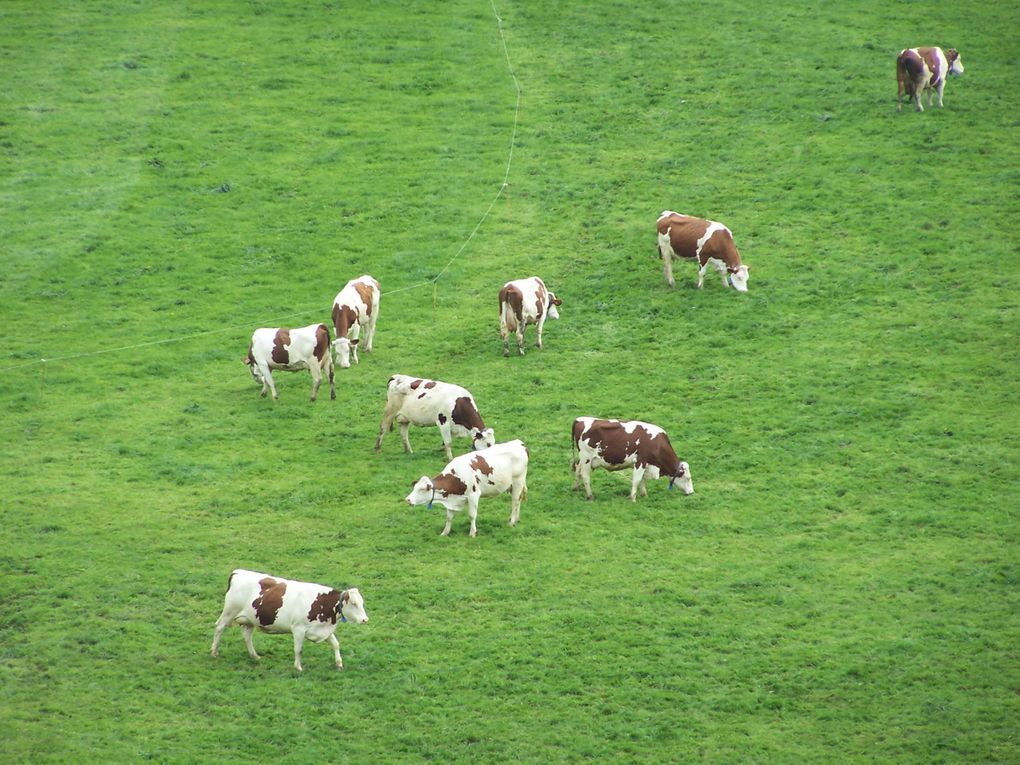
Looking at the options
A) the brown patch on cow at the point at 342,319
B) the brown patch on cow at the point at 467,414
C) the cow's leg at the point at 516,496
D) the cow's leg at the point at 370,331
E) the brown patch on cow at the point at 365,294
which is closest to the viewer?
the cow's leg at the point at 516,496

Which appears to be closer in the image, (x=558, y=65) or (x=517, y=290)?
(x=517, y=290)

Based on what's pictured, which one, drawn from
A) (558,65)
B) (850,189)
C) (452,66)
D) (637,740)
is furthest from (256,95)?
(637,740)

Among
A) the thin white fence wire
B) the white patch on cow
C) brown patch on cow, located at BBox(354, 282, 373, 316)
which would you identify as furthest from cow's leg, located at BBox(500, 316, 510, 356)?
the white patch on cow

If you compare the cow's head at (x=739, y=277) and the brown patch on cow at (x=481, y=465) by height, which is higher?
the cow's head at (x=739, y=277)

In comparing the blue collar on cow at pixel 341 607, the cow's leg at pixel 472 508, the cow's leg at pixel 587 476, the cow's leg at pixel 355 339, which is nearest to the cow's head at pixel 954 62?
the cow's leg at pixel 355 339

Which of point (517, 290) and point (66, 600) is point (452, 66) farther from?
point (66, 600)

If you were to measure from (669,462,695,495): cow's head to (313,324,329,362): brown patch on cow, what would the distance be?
9.04 meters

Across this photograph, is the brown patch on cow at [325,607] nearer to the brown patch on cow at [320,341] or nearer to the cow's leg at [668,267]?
the brown patch on cow at [320,341]

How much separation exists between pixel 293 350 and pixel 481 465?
747cm

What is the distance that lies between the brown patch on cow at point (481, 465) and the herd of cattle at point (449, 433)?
0.7 inches

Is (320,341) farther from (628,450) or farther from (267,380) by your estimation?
(628,450)

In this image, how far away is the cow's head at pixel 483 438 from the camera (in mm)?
26656

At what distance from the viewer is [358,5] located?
183ft

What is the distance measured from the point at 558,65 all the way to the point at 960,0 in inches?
692
